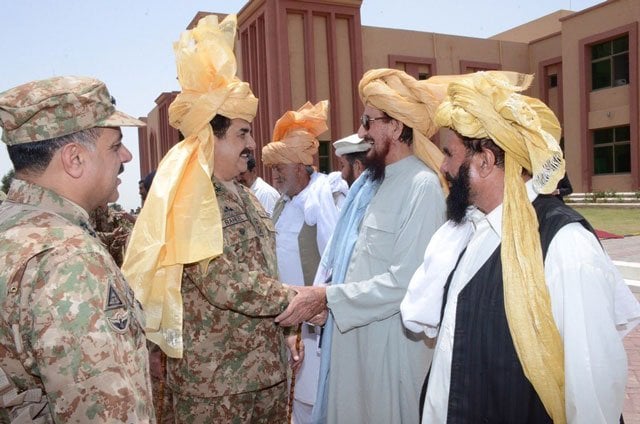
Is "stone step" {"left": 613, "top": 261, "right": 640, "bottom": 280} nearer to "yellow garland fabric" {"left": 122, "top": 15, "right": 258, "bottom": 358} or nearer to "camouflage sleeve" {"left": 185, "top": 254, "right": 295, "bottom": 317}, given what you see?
"camouflage sleeve" {"left": 185, "top": 254, "right": 295, "bottom": 317}

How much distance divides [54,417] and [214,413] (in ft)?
4.50

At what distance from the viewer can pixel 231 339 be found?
2.65 meters

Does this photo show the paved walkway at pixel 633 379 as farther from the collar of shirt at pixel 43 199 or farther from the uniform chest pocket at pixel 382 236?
the collar of shirt at pixel 43 199

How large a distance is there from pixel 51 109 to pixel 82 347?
27.8 inches

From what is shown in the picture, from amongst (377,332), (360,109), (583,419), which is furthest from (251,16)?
(583,419)

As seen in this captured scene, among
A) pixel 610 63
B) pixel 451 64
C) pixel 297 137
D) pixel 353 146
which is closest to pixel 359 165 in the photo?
pixel 353 146

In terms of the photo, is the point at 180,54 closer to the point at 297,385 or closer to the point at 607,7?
the point at 297,385

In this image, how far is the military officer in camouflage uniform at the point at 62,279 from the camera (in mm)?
1294

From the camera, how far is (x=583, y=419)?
61.9 inches

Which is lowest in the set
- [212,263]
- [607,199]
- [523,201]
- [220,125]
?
[607,199]

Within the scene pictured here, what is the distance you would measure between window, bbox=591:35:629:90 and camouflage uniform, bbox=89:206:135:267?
75.2ft

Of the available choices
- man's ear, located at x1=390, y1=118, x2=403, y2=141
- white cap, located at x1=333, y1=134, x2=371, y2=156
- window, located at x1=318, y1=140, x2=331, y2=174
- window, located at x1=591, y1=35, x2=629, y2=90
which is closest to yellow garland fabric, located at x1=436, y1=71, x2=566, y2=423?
man's ear, located at x1=390, y1=118, x2=403, y2=141

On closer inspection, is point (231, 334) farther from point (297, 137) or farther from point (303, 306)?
point (297, 137)

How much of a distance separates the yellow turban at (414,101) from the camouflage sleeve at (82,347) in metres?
2.07
